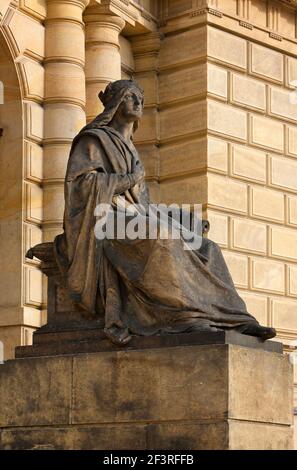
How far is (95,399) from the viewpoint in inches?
377

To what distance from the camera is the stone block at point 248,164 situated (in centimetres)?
1794

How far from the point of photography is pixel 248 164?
715 inches

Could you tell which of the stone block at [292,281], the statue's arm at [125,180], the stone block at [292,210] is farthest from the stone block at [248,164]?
the statue's arm at [125,180]

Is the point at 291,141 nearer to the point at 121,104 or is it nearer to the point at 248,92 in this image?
the point at 248,92

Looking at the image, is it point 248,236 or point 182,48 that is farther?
point 182,48

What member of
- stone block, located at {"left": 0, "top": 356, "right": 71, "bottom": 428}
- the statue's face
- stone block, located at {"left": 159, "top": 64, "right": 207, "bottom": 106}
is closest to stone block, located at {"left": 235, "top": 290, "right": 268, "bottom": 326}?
stone block, located at {"left": 159, "top": 64, "right": 207, "bottom": 106}

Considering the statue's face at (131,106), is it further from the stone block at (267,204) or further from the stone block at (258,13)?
the stone block at (258,13)

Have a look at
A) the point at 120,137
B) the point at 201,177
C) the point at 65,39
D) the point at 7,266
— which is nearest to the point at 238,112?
the point at 201,177

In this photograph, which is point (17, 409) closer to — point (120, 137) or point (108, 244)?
point (108, 244)

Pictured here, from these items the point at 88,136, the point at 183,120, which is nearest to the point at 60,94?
the point at 183,120

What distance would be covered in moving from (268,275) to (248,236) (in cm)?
68

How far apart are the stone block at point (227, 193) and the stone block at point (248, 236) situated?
0.71 feet

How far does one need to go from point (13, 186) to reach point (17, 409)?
20.8ft

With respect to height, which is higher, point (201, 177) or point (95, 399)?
point (201, 177)
